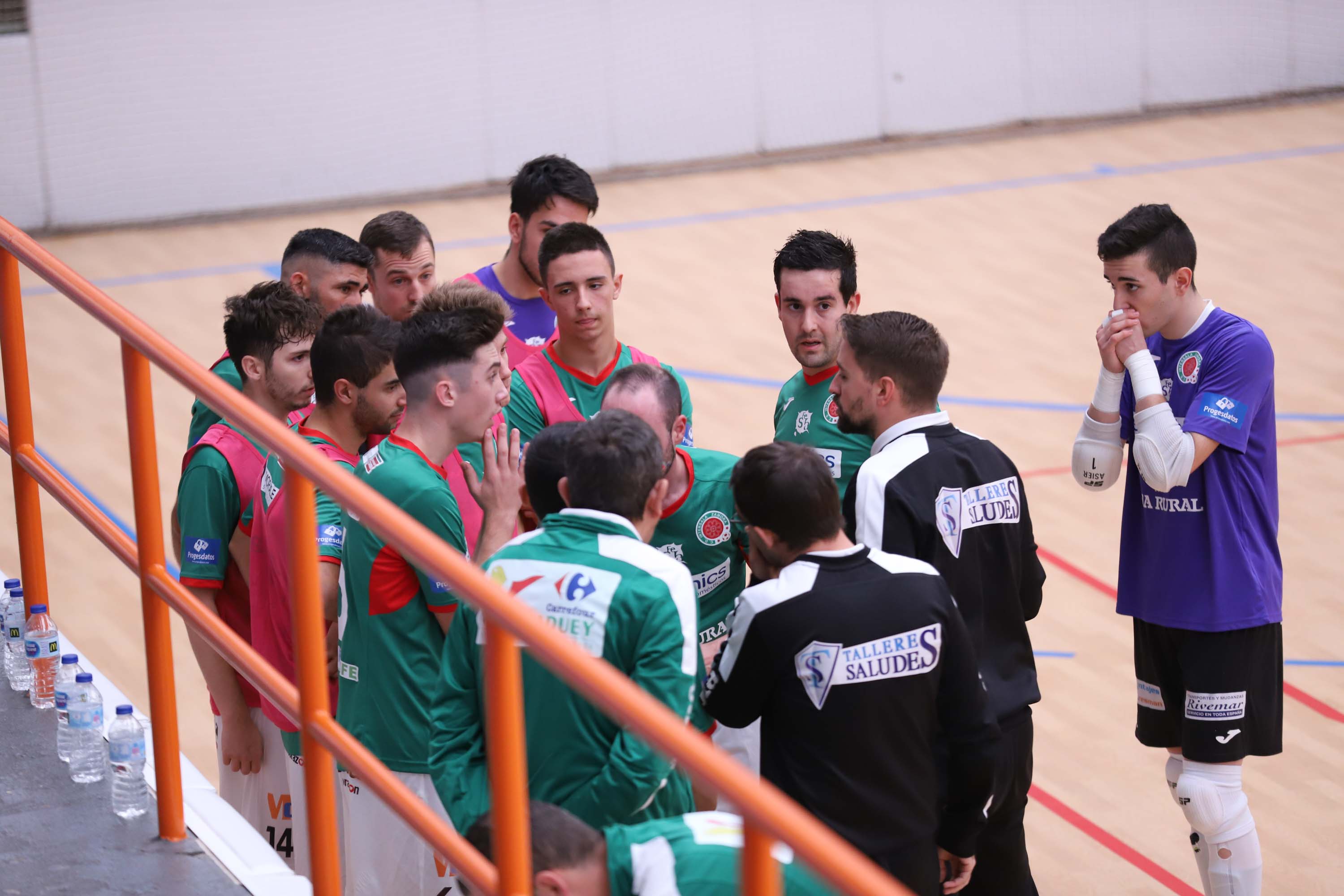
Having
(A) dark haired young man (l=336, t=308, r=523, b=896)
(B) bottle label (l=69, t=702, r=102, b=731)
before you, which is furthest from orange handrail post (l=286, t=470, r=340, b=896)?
(A) dark haired young man (l=336, t=308, r=523, b=896)

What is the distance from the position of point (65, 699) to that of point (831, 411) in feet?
7.69

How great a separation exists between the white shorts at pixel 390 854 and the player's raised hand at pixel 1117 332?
2389mm

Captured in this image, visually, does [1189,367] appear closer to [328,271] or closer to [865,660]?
[865,660]

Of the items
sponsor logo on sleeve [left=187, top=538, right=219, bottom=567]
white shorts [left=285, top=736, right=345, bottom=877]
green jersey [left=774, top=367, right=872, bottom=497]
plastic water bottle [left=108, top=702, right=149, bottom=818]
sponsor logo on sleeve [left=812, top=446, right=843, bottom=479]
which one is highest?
green jersey [left=774, top=367, right=872, bottom=497]

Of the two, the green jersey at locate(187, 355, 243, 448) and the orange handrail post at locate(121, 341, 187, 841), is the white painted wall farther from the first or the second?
the orange handrail post at locate(121, 341, 187, 841)

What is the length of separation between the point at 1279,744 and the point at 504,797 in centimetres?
318

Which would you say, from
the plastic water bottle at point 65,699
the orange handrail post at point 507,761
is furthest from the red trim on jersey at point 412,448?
the orange handrail post at point 507,761

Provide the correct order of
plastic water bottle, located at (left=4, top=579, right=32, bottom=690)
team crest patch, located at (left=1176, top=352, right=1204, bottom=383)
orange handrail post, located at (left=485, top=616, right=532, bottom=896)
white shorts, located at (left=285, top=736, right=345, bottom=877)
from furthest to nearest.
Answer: team crest patch, located at (left=1176, top=352, right=1204, bottom=383)
white shorts, located at (left=285, top=736, right=345, bottom=877)
plastic water bottle, located at (left=4, top=579, right=32, bottom=690)
orange handrail post, located at (left=485, top=616, right=532, bottom=896)

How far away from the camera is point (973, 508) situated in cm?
382

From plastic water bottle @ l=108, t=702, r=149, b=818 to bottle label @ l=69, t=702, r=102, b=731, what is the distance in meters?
0.07

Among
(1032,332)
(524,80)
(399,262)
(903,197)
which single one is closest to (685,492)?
(399,262)

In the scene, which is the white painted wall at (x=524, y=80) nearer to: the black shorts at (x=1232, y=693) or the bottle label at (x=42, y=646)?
the bottle label at (x=42, y=646)

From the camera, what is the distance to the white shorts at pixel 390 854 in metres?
3.89

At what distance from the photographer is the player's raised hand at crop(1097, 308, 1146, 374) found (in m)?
4.46
